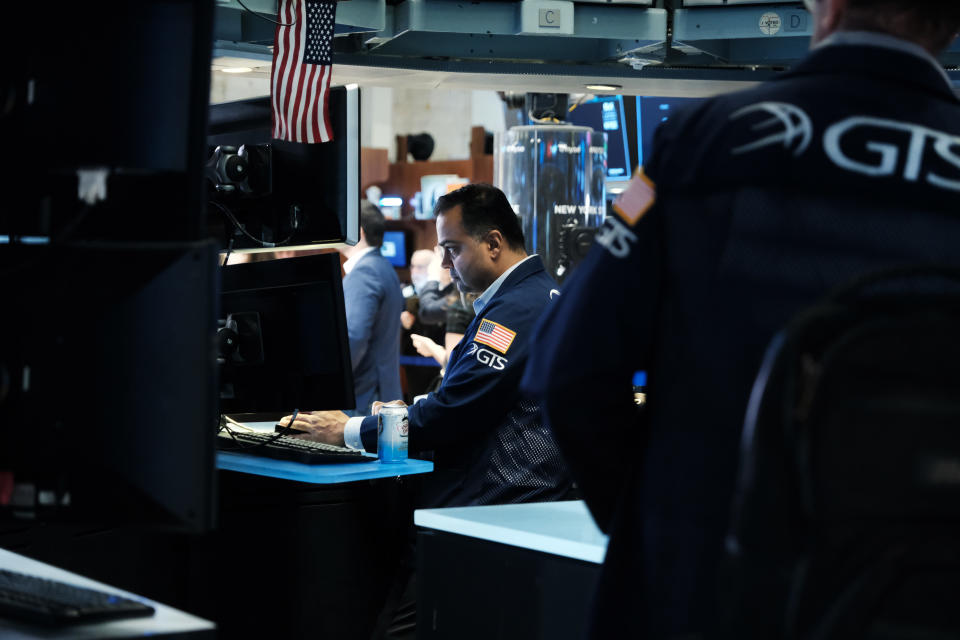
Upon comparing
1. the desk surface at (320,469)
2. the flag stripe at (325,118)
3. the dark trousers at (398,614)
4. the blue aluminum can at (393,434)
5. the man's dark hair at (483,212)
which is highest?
the flag stripe at (325,118)

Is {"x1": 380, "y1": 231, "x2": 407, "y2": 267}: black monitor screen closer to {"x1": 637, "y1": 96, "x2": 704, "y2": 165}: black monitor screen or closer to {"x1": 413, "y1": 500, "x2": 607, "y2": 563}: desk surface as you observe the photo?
{"x1": 637, "y1": 96, "x2": 704, "y2": 165}: black monitor screen

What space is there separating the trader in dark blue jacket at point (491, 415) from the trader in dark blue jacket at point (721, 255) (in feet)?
5.51

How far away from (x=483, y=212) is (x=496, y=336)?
1.58 ft

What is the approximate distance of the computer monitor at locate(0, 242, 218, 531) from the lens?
4.79 ft

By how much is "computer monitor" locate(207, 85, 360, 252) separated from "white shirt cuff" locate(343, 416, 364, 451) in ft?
1.99

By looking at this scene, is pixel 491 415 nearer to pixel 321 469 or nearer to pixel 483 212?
pixel 321 469

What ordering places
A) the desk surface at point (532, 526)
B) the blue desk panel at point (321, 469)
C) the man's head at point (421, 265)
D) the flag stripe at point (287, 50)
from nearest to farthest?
the desk surface at point (532, 526), the blue desk panel at point (321, 469), the flag stripe at point (287, 50), the man's head at point (421, 265)

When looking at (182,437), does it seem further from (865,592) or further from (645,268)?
(865,592)

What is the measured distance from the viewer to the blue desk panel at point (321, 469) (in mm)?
3068

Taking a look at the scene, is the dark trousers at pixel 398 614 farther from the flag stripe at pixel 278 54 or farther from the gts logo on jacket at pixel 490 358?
the flag stripe at pixel 278 54

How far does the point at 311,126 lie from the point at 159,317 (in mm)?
1708

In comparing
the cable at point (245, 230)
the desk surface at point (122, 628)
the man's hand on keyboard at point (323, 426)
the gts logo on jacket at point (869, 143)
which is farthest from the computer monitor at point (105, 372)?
the man's hand on keyboard at point (323, 426)

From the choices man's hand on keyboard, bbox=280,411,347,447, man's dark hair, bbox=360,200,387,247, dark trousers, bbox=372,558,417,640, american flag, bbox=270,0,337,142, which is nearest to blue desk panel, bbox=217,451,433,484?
man's hand on keyboard, bbox=280,411,347,447

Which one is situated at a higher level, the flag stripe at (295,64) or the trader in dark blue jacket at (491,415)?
the flag stripe at (295,64)
